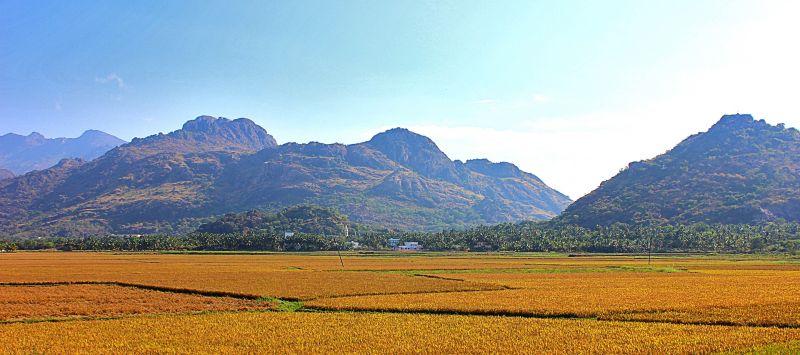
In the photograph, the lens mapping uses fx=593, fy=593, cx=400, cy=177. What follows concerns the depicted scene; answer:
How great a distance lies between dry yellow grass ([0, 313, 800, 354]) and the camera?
2513 centimetres

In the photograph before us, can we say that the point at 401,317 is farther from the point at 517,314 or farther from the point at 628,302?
the point at 628,302

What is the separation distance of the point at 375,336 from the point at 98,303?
24.9 m

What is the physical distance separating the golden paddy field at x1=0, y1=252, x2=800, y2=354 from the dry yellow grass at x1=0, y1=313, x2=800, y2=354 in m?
0.06

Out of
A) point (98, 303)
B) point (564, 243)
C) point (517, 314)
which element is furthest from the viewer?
point (564, 243)

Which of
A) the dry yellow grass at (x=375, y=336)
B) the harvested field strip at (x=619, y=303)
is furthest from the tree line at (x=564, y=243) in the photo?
the dry yellow grass at (x=375, y=336)

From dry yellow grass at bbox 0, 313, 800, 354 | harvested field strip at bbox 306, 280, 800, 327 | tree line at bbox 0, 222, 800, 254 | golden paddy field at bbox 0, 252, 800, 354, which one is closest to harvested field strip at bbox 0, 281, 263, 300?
golden paddy field at bbox 0, 252, 800, 354

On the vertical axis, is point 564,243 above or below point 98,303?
above

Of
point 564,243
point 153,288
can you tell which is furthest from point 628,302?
point 564,243

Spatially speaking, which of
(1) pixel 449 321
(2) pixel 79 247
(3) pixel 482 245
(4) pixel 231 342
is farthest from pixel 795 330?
(2) pixel 79 247

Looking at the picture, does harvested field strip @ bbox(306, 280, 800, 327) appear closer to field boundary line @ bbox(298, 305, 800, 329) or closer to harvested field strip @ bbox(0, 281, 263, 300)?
field boundary line @ bbox(298, 305, 800, 329)

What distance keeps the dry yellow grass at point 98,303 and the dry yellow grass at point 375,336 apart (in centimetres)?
500

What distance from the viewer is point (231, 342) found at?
2686 cm

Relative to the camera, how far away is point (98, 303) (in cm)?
4244

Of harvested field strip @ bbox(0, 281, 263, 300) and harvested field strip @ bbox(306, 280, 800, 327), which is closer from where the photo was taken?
harvested field strip @ bbox(306, 280, 800, 327)
